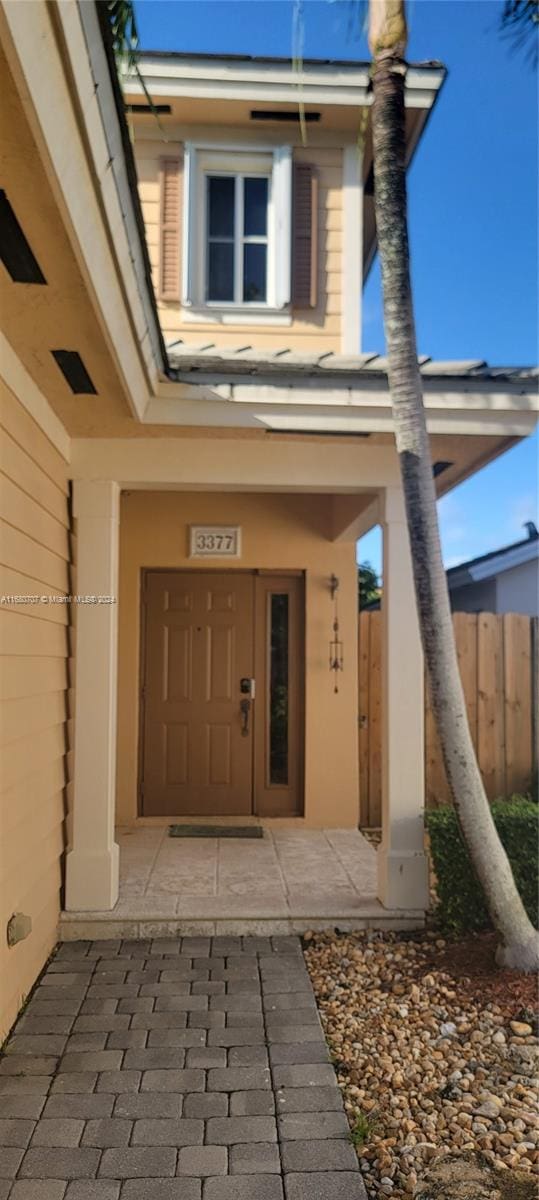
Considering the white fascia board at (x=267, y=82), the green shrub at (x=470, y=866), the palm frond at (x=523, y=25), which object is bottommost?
the green shrub at (x=470, y=866)

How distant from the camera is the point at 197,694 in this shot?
650 cm

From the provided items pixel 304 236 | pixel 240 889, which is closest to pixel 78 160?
pixel 240 889

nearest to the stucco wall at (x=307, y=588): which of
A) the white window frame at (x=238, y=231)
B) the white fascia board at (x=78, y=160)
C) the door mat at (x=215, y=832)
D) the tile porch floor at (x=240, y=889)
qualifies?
the door mat at (x=215, y=832)

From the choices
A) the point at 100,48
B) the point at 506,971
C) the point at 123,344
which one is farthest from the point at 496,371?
the point at 506,971

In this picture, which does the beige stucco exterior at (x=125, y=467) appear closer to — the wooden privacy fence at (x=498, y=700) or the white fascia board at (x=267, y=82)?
Answer: the white fascia board at (x=267, y=82)

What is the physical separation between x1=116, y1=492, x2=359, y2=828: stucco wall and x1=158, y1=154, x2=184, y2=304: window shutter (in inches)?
66.4

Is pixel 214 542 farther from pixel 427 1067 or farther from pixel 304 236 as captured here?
pixel 427 1067

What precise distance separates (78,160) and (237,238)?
4386mm

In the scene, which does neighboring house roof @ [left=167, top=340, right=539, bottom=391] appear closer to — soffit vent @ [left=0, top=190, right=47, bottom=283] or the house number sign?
soffit vent @ [left=0, top=190, right=47, bottom=283]

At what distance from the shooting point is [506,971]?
3471mm

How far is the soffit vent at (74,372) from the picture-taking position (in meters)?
3.06

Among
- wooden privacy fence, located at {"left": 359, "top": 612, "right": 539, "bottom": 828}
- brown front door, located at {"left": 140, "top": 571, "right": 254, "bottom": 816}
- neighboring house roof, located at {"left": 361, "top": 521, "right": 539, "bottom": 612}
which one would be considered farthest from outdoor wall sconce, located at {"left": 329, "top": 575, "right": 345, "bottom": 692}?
neighboring house roof, located at {"left": 361, "top": 521, "right": 539, "bottom": 612}

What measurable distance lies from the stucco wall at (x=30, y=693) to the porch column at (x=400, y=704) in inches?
72.1

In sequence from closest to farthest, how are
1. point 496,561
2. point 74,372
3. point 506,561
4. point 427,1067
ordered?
point 427,1067, point 74,372, point 506,561, point 496,561
